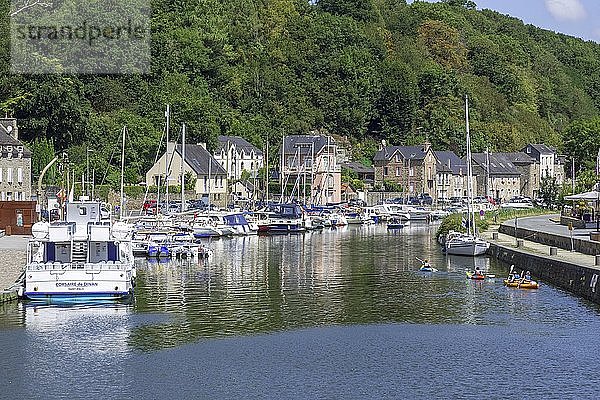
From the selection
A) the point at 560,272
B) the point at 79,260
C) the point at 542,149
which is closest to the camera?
the point at 79,260

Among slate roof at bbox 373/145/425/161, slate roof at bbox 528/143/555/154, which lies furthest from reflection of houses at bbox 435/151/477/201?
slate roof at bbox 528/143/555/154

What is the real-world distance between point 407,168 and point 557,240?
70.7 meters

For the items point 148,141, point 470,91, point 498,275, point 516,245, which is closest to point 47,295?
Result: point 498,275

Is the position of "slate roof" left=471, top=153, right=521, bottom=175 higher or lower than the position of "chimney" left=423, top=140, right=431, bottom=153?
lower

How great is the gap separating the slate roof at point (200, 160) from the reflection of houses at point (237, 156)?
3.57 meters

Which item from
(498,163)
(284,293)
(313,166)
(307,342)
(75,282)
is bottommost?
(307,342)

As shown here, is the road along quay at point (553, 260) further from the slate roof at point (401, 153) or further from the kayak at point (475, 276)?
the slate roof at point (401, 153)

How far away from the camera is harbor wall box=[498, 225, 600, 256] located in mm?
42250

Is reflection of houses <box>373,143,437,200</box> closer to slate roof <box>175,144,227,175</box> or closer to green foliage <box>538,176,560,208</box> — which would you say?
green foliage <box>538,176,560,208</box>

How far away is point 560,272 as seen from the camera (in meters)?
39.0

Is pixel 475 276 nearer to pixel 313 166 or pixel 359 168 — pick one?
pixel 313 166

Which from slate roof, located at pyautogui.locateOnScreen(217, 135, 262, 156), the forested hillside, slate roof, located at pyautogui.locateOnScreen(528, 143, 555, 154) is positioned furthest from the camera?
slate roof, located at pyautogui.locateOnScreen(528, 143, 555, 154)

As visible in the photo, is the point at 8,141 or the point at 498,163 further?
the point at 498,163

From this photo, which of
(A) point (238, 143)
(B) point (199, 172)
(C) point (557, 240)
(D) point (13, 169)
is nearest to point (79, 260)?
(C) point (557, 240)
